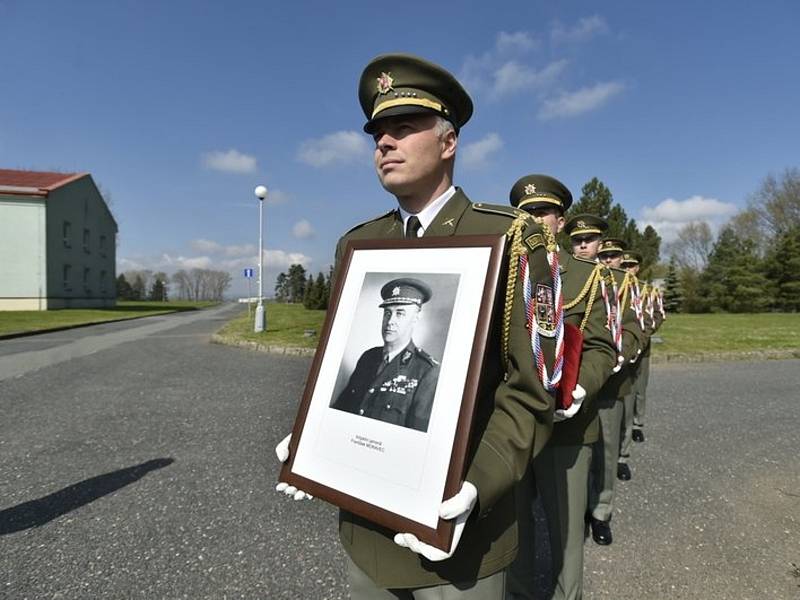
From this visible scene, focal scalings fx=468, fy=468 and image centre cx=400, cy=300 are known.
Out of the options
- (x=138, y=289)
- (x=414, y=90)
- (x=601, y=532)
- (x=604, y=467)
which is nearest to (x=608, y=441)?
(x=604, y=467)

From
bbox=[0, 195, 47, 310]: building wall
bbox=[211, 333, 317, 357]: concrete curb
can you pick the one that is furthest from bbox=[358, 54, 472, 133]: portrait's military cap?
bbox=[0, 195, 47, 310]: building wall

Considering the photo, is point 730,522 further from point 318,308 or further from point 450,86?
point 318,308

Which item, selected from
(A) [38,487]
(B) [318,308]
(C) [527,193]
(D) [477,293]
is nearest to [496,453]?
(D) [477,293]

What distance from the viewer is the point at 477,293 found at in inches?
41.6

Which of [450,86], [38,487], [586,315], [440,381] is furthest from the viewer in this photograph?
[38,487]

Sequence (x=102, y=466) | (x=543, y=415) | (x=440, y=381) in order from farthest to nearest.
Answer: (x=102, y=466) → (x=543, y=415) → (x=440, y=381)

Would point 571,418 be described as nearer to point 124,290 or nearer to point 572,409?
point 572,409

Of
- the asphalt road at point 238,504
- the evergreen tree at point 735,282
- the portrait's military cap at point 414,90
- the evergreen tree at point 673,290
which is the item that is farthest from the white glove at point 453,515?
the evergreen tree at point 673,290

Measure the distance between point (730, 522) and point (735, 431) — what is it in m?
3.10

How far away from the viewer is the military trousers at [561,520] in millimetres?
2330

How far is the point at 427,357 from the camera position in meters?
1.09

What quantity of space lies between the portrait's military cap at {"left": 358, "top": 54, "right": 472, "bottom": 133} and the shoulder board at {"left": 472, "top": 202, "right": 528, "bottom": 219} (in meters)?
0.28

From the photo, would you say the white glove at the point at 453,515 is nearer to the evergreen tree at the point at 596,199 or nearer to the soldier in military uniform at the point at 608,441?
the soldier in military uniform at the point at 608,441

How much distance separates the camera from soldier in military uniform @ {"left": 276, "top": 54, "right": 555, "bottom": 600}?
1.10 metres
